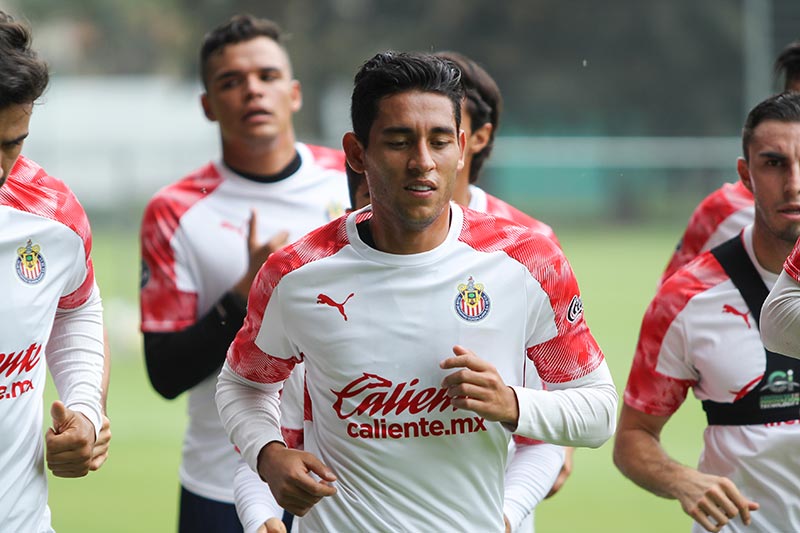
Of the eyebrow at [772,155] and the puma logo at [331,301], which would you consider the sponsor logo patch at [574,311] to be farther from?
the eyebrow at [772,155]

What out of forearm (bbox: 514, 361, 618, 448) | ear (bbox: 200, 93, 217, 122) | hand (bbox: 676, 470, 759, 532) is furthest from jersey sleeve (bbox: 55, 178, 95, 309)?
hand (bbox: 676, 470, 759, 532)

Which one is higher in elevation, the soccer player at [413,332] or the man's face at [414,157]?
the man's face at [414,157]

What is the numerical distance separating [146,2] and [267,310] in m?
33.4

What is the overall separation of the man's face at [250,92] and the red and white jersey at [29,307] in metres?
1.47

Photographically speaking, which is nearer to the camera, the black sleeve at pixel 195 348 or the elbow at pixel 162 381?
the black sleeve at pixel 195 348

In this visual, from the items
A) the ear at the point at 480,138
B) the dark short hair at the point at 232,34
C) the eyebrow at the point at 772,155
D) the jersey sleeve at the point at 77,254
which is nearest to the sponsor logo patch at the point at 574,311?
the eyebrow at the point at 772,155

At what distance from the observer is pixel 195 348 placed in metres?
4.36

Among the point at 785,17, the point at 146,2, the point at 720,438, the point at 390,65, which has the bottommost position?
the point at 146,2

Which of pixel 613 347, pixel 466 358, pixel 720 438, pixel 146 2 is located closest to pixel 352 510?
pixel 466 358

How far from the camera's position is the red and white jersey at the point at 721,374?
376cm

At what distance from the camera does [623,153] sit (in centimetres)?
2559

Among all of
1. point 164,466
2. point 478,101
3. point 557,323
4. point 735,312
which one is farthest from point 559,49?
point 557,323

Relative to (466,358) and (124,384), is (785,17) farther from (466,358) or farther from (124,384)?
(466,358)

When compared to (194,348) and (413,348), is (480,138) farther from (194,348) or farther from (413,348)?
(413,348)
